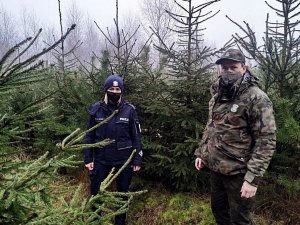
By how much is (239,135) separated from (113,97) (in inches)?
68.8

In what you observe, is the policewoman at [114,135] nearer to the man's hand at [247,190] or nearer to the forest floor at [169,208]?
the forest floor at [169,208]

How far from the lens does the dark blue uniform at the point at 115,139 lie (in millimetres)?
4285

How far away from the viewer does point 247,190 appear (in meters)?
2.96

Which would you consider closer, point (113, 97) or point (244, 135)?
point (244, 135)

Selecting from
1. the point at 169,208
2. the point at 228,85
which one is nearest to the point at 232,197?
the point at 228,85

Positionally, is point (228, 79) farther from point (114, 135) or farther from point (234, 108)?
point (114, 135)

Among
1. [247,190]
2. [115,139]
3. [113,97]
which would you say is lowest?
[247,190]

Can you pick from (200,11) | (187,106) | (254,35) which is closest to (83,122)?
(187,106)

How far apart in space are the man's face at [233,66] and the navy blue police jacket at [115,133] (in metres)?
1.50

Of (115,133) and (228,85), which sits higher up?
(228,85)

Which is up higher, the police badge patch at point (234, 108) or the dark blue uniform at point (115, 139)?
the police badge patch at point (234, 108)

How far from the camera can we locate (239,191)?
3.15 meters

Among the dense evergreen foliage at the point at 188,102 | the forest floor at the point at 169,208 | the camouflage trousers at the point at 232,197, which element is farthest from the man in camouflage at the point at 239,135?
the forest floor at the point at 169,208

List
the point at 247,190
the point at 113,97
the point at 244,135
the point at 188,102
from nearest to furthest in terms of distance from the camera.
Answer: the point at 247,190 → the point at 244,135 → the point at 113,97 → the point at 188,102
